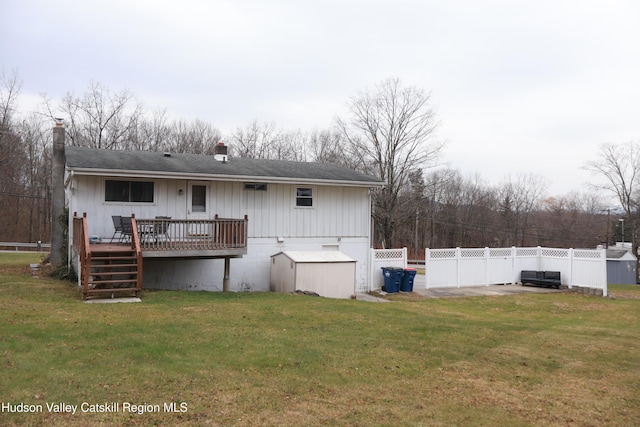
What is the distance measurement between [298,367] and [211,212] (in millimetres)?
10309

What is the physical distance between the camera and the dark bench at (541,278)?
19.9 metres

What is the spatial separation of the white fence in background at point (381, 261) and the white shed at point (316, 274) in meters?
2.61

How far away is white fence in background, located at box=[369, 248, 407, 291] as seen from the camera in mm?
18219

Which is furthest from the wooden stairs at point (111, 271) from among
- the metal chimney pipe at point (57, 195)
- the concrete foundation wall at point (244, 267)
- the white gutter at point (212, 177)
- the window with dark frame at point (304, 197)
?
the window with dark frame at point (304, 197)

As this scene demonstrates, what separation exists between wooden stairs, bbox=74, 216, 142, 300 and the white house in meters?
0.07

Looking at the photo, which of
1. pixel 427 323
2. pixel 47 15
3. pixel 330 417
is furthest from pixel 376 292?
pixel 47 15

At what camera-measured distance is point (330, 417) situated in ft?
16.3

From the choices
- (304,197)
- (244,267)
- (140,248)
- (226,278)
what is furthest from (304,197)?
(140,248)

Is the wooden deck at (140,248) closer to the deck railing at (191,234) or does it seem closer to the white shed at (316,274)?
the deck railing at (191,234)

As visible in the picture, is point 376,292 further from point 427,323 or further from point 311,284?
point 427,323

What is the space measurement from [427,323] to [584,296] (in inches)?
460

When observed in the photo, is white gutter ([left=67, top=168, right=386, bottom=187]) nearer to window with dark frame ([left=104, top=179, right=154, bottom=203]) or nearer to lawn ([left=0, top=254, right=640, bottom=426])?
window with dark frame ([left=104, top=179, right=154, bottom=203])

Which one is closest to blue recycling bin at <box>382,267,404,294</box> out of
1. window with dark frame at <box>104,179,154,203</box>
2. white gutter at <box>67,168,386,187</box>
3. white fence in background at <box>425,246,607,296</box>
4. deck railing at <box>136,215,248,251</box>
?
white fence in background at <box>425,246,607,296</box>

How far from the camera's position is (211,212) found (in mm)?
16062
